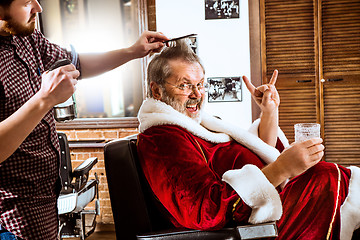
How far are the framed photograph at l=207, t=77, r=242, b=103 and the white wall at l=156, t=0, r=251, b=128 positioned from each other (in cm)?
4

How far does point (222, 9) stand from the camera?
3.40 meters

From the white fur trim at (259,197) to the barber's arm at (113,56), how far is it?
2.59 feet

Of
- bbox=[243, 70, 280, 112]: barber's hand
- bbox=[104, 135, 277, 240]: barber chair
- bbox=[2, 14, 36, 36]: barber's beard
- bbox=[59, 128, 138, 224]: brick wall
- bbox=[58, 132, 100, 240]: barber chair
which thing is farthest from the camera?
bbox=[59, 128, 138, 224]: brick wall

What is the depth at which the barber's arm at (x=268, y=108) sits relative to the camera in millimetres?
1887

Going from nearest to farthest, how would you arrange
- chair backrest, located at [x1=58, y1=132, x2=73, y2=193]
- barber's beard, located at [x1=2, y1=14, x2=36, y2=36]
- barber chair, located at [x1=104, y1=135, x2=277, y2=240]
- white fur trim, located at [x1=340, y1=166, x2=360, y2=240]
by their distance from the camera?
barber's beard, located at [x1=2, y1=14, x2=36, y2=36] → white fur trim, located at [x1=340, y1=166, x2=360, y2=240] → barber chair, located at [x1=104, y1=135, x2=277, y2=240] → chair backrest, located at [x1=58, y1=132, x2=73, y2=193]

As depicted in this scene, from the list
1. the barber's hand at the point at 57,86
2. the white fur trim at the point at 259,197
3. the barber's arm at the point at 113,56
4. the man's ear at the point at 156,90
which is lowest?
the white fur trim at the point at 259,197

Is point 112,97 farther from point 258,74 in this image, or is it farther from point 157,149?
point 157,149

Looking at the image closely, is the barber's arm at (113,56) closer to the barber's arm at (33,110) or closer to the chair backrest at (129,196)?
the chair backrest at (129,196)

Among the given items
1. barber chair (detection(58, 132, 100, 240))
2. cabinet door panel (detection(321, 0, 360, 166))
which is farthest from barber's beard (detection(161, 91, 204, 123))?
cabinet door panel (detection(321, 0, 360, 166))

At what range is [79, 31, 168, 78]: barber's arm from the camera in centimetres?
175

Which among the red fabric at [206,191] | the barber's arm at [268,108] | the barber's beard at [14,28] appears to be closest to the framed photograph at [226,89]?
the barber's arm at [268,108]

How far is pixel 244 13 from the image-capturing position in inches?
134

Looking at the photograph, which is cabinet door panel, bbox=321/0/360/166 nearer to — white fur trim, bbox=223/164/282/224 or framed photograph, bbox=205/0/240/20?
framed photograph, bbox=205/0/240/20

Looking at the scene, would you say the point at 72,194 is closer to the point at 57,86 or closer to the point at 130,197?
the point at 130,197
